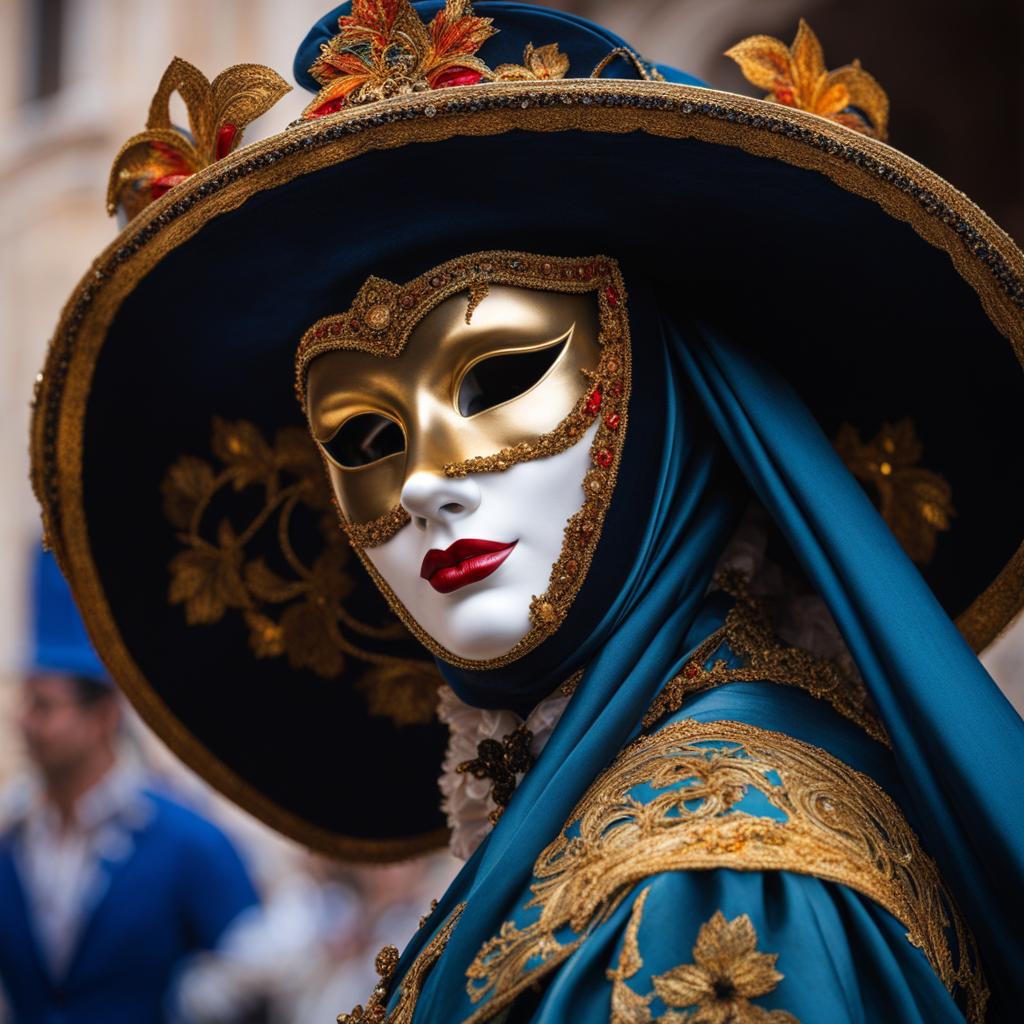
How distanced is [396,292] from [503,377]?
166 millimetres

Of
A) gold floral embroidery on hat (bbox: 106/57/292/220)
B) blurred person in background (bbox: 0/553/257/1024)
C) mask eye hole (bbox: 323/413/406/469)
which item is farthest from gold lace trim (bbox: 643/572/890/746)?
blurred person in background (bbox: 0/553/257/1024)

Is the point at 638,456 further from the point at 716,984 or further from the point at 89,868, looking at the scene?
the point at 89,868

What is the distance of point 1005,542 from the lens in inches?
85.7

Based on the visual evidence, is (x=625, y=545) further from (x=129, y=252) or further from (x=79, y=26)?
(x=79, y=26)

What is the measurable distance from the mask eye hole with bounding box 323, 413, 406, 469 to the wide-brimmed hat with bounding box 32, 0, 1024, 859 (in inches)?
7.2

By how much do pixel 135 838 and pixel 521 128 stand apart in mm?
2443

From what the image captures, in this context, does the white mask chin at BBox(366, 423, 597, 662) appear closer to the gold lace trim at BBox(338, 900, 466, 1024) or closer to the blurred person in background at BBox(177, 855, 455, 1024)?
the gold lace trim at BBox(338, 900, 466, 1024)

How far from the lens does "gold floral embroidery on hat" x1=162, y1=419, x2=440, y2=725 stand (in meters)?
2.60

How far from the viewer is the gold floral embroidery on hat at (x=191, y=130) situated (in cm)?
213

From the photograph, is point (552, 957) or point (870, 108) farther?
point (870, 108)

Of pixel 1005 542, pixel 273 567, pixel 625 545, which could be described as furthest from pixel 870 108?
pixel 273 567

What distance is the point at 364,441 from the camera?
2205mm

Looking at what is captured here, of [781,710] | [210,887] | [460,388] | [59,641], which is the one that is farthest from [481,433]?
[59,641]

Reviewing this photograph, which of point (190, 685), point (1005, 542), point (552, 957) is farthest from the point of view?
point (190, 685)
